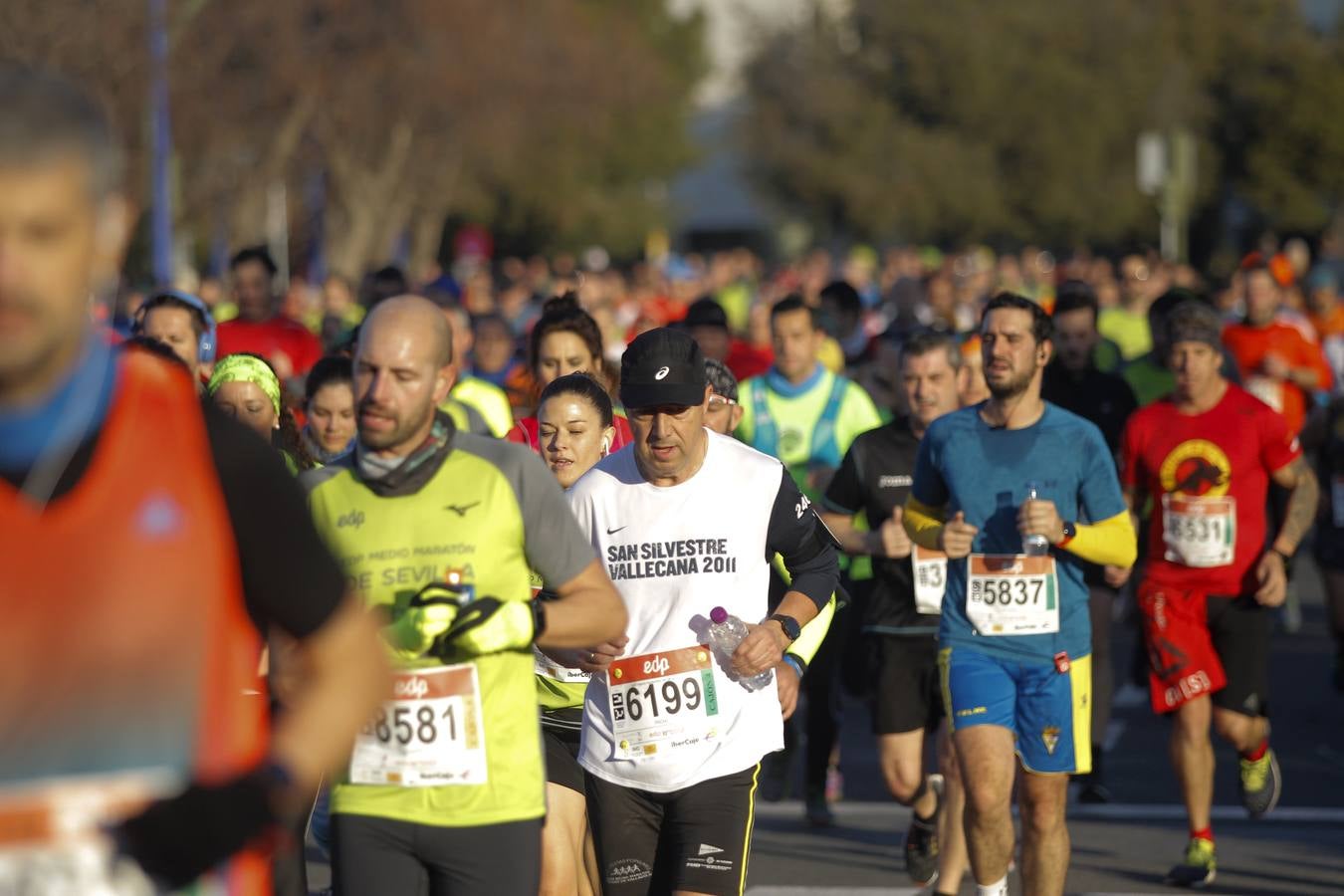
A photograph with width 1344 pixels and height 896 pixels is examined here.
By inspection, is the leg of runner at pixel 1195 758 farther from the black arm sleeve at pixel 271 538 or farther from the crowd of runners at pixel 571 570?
A: the black arm sleeve at pixel 271 538

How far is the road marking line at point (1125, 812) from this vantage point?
385 inches

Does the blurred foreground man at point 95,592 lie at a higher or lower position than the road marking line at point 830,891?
higher

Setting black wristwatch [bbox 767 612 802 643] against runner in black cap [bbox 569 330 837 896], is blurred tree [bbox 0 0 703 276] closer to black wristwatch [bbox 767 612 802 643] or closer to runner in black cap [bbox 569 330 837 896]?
runner in black cap [bbox 569 330 837 896]

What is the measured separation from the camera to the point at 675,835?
620 cm

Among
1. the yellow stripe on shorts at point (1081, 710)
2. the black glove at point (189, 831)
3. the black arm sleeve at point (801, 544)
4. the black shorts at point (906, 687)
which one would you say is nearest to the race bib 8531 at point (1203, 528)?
the black shorts at point (906, 687)

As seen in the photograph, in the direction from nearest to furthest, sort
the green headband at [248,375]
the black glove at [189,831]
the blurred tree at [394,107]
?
the black glove at [189,831]
the green headband at [248,375]
the blurred tree at [394,107]

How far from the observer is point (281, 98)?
39.2 m

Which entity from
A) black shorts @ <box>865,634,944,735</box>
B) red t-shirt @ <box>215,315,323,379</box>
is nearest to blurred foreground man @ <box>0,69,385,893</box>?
black shorts @ <box>865,634,944,735</box>

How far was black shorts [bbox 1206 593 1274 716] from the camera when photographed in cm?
911

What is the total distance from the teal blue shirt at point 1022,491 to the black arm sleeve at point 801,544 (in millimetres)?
1075

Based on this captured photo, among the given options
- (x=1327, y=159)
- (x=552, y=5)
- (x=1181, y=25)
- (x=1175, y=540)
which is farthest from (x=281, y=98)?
(x=1175, y=540)

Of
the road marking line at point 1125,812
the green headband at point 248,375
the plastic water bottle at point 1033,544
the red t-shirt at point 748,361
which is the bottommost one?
the road marking line at point 1125,812

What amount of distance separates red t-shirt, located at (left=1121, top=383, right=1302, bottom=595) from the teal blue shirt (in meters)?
1.64

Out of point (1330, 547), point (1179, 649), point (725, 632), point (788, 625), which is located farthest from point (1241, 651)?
point (1330, 547)
